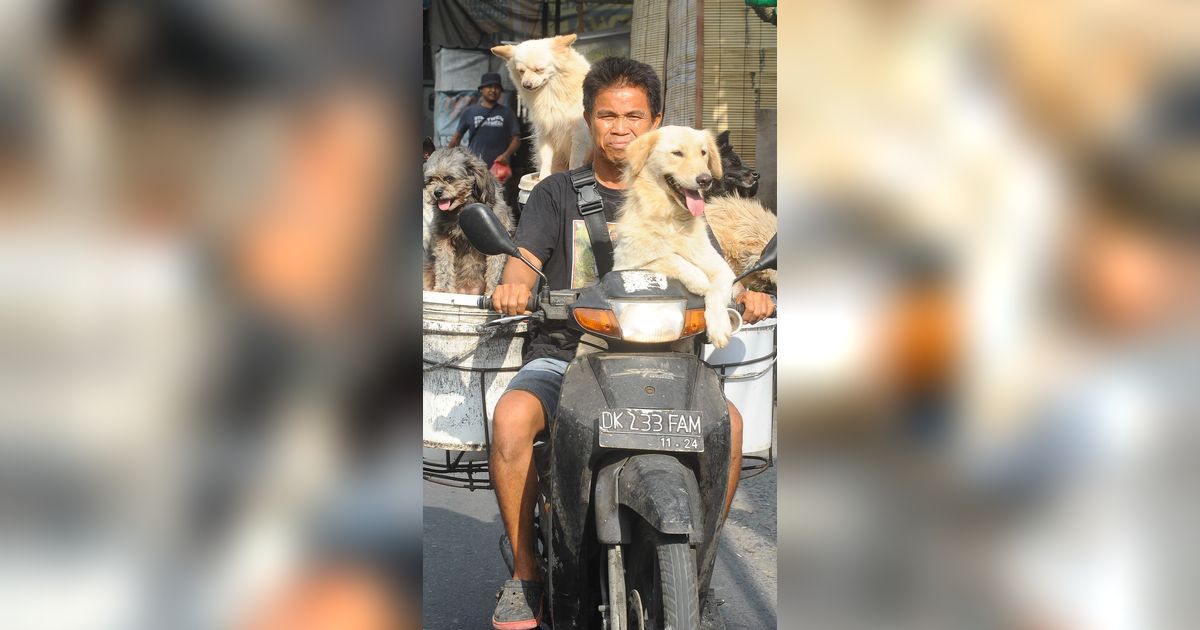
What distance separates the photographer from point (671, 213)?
110 inches

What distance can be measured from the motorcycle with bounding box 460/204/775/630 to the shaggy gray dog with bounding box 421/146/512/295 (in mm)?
2540

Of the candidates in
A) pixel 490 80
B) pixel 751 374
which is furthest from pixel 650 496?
pixel 490 80

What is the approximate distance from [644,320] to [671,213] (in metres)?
0.44

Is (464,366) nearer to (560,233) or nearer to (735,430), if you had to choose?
(560,233)

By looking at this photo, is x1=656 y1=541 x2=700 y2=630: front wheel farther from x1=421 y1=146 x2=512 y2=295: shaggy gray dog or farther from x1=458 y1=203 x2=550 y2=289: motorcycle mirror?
x1=421 y1=146 x2=512 y2=295: shaggy gray dog

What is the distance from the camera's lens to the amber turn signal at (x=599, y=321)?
250cm

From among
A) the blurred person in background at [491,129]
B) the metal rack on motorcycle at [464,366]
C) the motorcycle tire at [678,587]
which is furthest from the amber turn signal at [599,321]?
the blurred person in background at [491,129]
